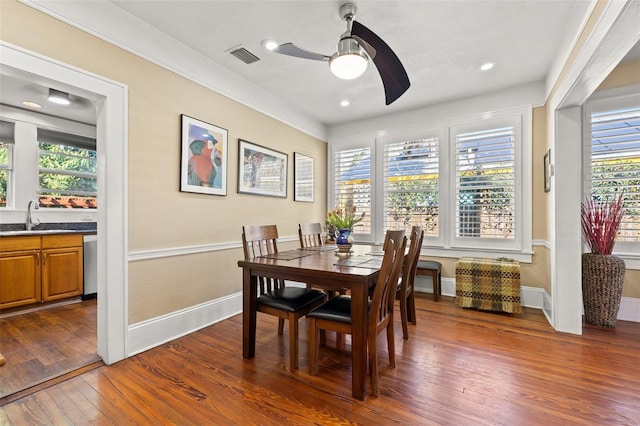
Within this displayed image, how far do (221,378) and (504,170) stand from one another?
3.96 m

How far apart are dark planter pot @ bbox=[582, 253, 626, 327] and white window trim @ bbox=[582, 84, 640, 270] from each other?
0.36 meters

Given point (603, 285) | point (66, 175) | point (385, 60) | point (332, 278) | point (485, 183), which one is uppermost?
point (385, 60)

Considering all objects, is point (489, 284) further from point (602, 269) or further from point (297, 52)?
point (297, 52)

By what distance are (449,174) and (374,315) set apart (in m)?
2.98

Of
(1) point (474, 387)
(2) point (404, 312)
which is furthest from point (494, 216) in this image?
(1) point (474, 387)

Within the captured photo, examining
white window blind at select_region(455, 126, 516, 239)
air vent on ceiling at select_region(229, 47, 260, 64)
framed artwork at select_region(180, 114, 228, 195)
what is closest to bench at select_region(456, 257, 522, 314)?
white window blind at select_region(455, 126, 516, 239)

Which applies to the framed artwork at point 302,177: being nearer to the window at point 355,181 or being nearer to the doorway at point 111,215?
the window at point 355,181

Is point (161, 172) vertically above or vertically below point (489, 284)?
above

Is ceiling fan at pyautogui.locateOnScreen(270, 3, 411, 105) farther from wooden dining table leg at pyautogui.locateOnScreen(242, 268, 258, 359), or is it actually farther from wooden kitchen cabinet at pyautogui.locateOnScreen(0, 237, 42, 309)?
wooden kitchen cabinet at pyautogui.locateOnScreen(0, 237, 42, 309)

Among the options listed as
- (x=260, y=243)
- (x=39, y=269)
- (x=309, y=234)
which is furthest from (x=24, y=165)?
(x=309, y=234)

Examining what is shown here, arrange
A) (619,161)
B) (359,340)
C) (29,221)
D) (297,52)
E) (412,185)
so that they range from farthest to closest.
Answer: (412,185) → (29,221) → (619,161) → (297,52) → (359,340)

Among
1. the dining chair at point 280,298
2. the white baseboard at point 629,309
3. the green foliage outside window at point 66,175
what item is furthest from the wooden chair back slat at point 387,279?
the green foliage outside window at point 66,175

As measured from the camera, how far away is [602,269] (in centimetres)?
293

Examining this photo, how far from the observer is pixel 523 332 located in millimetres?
2857
